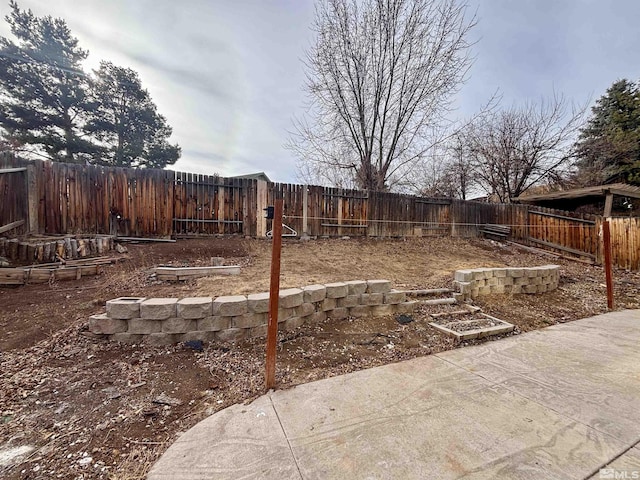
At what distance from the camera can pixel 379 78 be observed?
9.46m

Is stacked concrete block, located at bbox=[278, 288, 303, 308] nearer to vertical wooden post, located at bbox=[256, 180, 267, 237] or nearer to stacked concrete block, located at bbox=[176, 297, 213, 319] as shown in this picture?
stacked concrete block, located at bbox=[176, 297, 213, 319]

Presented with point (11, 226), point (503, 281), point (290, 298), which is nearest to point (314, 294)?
point (290, 298)

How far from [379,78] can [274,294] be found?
9949mm

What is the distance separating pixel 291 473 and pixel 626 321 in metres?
5.25

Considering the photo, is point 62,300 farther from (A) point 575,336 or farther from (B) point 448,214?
(B) point 448,214

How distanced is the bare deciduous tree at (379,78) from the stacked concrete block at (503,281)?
244 inches

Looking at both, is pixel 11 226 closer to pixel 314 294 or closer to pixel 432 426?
pixel 314 294

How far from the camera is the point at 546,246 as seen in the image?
31.5 feet

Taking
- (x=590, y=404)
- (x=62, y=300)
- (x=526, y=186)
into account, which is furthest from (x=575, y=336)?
(x=526, y=186)

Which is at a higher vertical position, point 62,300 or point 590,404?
point 62,300

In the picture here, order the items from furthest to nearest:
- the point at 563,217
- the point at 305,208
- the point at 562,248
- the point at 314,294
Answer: the point at 563,217
the point at 562,248
the point at 305,208
the point at 314,294

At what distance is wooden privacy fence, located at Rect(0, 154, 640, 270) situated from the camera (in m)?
5.43

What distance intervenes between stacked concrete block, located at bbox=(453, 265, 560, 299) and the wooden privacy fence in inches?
161

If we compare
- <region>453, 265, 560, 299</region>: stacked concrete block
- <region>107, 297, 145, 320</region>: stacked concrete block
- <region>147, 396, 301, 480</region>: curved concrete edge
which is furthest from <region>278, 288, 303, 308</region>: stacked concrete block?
<region>453, 265, 560, 299</region>: stacked concrete block
